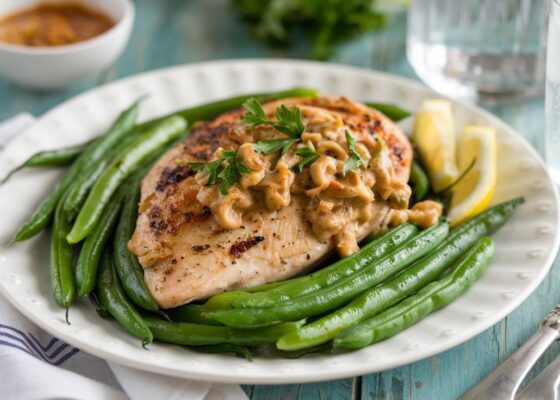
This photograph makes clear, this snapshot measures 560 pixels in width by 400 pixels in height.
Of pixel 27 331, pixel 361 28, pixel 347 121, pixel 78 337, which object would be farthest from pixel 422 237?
pixel 361 28

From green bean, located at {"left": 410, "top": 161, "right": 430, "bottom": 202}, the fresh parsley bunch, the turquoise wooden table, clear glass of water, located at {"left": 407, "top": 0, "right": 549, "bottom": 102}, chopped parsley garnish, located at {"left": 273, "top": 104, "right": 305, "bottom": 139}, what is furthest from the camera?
the fresh parsley bunch

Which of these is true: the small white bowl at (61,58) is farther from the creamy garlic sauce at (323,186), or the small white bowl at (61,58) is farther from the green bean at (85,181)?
the creamy garlic sauce at (323,186)

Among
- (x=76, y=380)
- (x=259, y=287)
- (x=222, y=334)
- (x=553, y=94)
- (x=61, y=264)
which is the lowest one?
(x=76, y=380)

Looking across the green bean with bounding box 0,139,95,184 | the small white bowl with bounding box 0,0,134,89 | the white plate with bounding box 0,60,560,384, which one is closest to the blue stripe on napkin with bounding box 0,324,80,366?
the white plate with bounding box 0,60,560,384

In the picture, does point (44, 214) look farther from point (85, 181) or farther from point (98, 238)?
point (98, 238)

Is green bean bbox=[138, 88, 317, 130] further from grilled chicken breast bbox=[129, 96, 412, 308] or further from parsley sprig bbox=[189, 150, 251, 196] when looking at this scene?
parsley sprig bbox=[189, 150, 251, 196]

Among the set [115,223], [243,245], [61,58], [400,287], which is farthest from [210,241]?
[61,58]

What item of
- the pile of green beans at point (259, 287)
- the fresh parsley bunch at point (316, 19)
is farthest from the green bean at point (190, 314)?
the fresh parsley bunch at point (316, 19)
